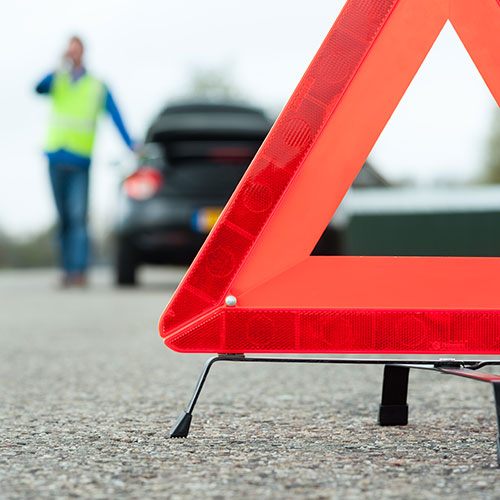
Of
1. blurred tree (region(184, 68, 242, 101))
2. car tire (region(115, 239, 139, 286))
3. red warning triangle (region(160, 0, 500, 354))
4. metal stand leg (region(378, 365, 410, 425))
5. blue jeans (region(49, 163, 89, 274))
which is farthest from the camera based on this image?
blurred tree (region(184, 68, 242, 101))

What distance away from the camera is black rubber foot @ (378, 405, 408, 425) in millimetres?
2418

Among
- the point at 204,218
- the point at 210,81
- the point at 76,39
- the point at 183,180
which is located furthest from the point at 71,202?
the point at 210,81

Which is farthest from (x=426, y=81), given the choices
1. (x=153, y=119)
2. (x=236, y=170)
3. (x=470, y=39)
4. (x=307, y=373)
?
(x=153, y=119)

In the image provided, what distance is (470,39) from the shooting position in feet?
7.16

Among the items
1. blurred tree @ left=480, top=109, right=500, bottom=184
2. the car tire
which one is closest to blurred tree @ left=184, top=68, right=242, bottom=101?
blurred tree @ left=480, top=109, right=500, bottom=184

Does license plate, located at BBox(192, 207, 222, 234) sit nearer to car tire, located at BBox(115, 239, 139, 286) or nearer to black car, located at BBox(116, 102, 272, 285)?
black car, located at BBox(116, 102, 272, 285)

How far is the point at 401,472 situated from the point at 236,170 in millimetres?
6381

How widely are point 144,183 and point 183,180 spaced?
382 millimetres

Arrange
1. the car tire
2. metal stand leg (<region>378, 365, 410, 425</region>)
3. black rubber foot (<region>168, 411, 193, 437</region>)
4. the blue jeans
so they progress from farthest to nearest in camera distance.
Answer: the car tire < the blue jeans < metal stand leg (<region>378, 365, 410, 425</region>) < black rubber foot (<region>168, 411, 193, 437</region>)

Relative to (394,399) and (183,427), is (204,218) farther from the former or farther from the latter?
(183,427)

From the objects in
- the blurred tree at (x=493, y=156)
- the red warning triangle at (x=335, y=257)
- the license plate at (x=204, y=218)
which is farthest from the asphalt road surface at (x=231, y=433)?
the blurred tree at (x=493, y=156)

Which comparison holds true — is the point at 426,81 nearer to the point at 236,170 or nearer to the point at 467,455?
the point at 467,455

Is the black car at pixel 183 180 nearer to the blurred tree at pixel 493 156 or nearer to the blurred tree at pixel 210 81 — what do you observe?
the blurred tree at pixel 210 81

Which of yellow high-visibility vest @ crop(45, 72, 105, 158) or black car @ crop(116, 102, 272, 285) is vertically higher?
yellow high-visibility vest @ crop(45, 72, 105, 158)
